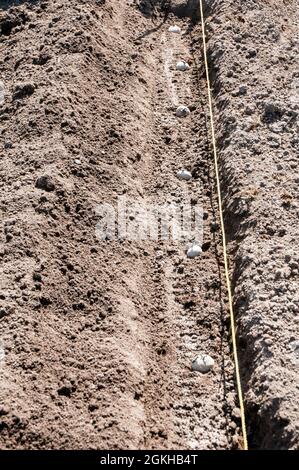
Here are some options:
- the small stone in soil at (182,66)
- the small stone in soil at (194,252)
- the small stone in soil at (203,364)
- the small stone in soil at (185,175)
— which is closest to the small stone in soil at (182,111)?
the small stone in soil at (182,66)

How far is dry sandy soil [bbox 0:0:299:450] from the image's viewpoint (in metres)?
5.66

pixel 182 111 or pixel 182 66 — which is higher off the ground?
pixel 182 66

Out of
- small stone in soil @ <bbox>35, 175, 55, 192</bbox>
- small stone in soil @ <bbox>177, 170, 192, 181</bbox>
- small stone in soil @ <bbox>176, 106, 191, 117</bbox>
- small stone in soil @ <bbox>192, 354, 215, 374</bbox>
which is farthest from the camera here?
small stone in soil @ <bbox>176, 106, 191, 117</bbox>

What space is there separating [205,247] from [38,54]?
3.43m

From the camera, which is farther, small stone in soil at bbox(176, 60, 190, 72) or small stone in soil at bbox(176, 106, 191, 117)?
small stone in soil at bbox(176, 60, 190, 72)

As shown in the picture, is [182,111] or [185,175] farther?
[182,111]

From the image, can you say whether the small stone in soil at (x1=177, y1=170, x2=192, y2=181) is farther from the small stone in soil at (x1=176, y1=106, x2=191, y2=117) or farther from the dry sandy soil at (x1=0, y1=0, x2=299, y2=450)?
the small stone in soil at (x1=176, y1=106, x2=191, y2=117)

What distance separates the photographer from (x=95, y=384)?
5.75m

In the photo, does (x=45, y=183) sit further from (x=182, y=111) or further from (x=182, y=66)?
(x=182, y=66)

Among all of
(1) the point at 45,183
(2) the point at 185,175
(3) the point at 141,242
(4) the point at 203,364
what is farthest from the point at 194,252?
(1) the point at 45,183

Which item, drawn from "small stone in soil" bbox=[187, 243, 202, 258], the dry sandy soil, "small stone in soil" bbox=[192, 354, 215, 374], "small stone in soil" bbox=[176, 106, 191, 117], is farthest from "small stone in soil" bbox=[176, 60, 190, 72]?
"small stone in soil" bbox=[192, 354, 215, 374]

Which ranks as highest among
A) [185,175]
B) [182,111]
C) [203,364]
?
[182,111]

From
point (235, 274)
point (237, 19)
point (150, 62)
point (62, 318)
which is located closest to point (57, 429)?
point (62, 318)

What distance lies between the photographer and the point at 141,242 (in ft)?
23.7
